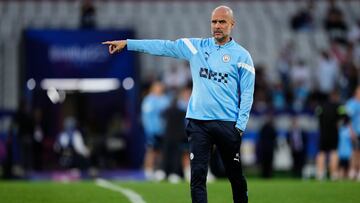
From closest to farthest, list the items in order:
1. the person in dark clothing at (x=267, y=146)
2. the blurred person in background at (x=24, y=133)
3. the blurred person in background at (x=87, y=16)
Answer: the blurred person in background at (x=24, y=133)
the person in dark clothing at (x=267, y=146)
the blurred person in background at (x=87, y=16)

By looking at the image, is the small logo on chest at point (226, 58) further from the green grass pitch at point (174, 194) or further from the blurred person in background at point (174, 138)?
the blurred person in background at point (174, 138)

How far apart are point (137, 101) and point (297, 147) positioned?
15.2 feet

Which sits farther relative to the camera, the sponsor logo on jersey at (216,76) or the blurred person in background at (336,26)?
the blurred person in background at (336,26)

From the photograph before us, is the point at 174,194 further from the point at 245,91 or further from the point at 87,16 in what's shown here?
the point at 87,16

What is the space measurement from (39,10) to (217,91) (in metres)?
21.6

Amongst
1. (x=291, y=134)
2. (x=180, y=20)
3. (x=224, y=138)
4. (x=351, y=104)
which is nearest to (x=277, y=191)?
(x=224, y=138)

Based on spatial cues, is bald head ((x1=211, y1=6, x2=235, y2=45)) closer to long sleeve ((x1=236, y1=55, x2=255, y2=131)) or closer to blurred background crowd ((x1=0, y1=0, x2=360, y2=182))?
long sleeve ((x1=236, y1=55, x2=255, y2=131))

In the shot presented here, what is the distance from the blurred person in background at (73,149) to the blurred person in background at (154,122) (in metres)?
1.71

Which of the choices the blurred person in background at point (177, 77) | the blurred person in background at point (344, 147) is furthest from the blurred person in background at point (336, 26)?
the blurred person in background at point (344, 147)

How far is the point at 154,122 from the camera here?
76.6 ft

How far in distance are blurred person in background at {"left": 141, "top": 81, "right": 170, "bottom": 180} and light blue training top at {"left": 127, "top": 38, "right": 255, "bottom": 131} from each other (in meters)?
12.5

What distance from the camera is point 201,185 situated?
388 inches

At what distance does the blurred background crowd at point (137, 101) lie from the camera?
22.8 m

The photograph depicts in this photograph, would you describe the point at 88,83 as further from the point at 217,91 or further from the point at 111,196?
the point at 217,91
